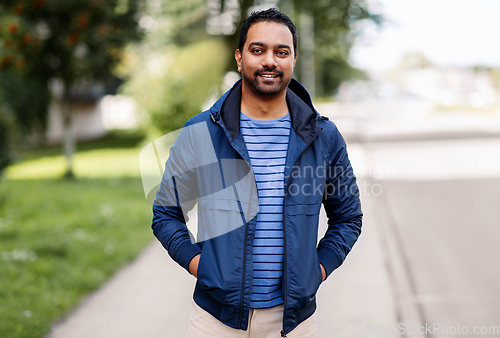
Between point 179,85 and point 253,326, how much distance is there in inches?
446

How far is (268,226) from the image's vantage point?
6.34 ft

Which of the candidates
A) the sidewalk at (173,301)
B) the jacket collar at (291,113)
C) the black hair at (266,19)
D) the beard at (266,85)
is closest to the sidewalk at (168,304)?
the sidewalk at (173,301)

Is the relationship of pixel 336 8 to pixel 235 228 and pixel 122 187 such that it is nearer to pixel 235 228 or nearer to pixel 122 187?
pixel 122 187

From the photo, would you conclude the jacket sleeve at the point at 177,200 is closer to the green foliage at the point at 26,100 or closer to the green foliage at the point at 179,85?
the green foliage at the point at 179,85

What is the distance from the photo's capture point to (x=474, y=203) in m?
8.43

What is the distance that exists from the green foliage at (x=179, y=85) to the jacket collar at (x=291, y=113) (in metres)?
10.5

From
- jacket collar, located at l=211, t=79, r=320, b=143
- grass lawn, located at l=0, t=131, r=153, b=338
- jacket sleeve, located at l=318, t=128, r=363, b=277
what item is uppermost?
jacket collar, located at l=211, t=79, r=320, b=143

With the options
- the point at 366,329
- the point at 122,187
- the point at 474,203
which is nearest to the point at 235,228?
the point at 366,329

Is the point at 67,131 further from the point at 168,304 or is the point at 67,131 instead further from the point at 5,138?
the point at 168,304

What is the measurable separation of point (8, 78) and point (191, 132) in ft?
65.2

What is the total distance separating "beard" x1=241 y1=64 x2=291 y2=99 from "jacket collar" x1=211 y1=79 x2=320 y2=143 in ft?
0.38

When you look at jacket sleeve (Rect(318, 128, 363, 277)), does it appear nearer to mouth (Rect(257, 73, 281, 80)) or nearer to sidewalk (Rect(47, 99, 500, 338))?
mouth (Rect(257, 73, 281, 80))

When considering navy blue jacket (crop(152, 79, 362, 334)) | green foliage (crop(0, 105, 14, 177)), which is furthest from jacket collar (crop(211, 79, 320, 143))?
green foliage (crop(0, 105, 14, 177))

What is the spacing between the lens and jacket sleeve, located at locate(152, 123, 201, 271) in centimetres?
200
